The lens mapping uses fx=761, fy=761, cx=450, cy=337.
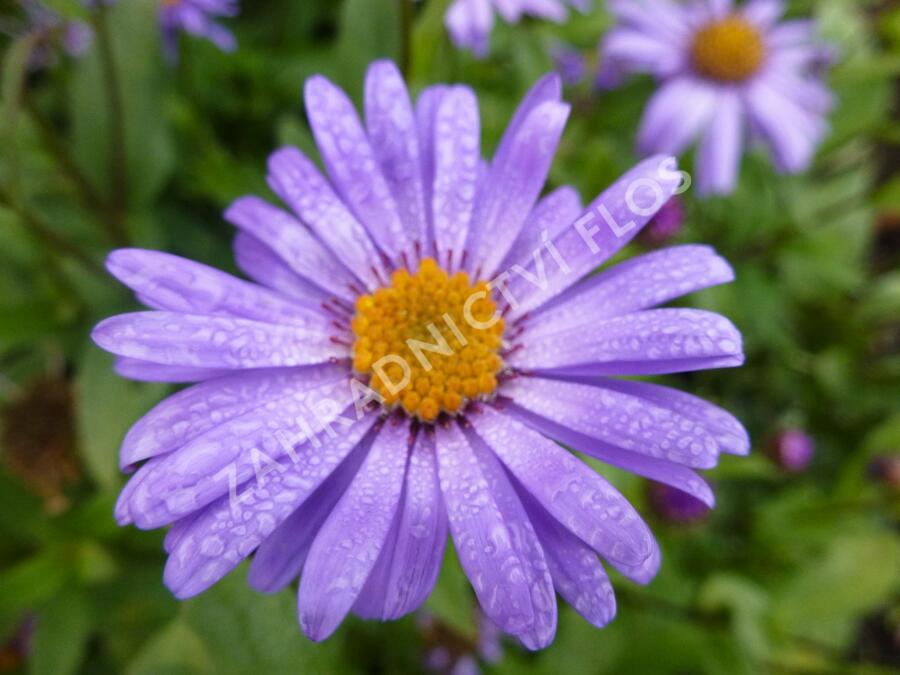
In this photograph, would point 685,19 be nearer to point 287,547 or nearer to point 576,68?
point 576,68

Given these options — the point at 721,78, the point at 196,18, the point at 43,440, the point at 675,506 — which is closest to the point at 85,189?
the point at 43,440

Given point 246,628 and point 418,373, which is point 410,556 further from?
point 246,628

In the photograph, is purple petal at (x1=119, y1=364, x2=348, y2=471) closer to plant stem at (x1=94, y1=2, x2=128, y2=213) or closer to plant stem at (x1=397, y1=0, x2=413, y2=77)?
plant stem at (x1=397, y1=0, x2=413, y2=77)

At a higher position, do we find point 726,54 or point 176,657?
point 726,54

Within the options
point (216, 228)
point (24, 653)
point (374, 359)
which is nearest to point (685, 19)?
point (216, 228)

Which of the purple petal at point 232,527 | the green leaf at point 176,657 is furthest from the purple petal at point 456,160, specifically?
the green leaf at point 176,657

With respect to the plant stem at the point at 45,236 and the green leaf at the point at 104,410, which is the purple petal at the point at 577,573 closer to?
the green leaf at the point at 104,410

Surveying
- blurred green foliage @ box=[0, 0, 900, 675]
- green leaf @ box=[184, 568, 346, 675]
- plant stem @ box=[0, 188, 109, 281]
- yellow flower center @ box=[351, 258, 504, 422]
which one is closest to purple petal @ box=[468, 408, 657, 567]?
yellow flower center @ box=[351, 258, 504, 422]
